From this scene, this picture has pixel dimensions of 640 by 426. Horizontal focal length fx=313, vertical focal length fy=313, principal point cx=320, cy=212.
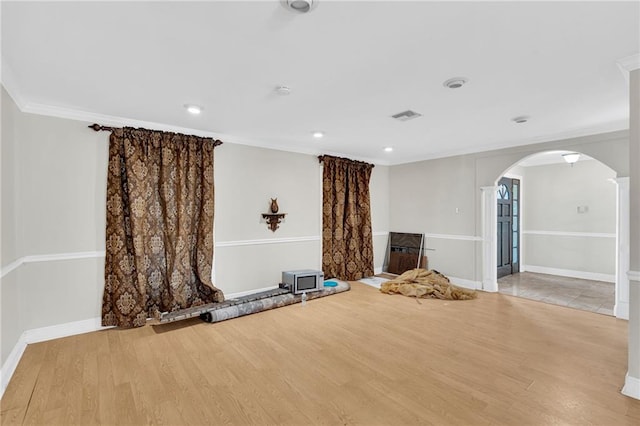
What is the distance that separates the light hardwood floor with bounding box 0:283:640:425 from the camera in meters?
2.12

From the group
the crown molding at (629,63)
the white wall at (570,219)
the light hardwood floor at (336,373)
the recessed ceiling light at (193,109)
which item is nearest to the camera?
the light hardwood floor at (336,373)

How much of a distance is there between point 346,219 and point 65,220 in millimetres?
4296

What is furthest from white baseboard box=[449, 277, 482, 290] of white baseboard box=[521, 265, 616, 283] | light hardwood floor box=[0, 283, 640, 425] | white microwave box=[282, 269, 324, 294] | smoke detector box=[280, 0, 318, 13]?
smoke detector box=[280, 0, 318, 13]

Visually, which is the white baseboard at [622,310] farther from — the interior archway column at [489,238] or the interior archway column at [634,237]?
the interior archway column at [634,237]

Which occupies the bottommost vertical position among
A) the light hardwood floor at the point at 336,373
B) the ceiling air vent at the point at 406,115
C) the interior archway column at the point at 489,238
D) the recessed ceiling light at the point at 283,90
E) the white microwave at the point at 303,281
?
the light hardwood floor at the point at 336,373

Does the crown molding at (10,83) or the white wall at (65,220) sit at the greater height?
the crown molding at (10,83)

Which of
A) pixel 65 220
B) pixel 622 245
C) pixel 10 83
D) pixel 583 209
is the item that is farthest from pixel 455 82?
pixel 583 209

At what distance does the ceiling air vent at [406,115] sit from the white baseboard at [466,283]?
11.0 ft

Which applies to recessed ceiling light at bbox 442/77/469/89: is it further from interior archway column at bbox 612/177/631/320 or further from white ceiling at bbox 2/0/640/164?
interior archway column at bbox 612/177/631/320

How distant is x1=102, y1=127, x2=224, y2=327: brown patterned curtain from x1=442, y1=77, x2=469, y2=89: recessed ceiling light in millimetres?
3102

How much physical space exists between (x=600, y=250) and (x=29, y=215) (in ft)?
29.1

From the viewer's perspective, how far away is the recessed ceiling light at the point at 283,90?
9.27ft

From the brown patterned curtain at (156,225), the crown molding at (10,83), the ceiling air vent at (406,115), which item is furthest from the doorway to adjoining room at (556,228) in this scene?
the crown molding at (10,83)

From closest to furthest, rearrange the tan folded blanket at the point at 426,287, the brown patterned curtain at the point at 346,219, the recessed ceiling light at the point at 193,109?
1. the recessed ceiling light at the point at 193,109
2. the tan folded blanket at the point at 426,287
3. the brown patterned curtain at the point at 346,219
